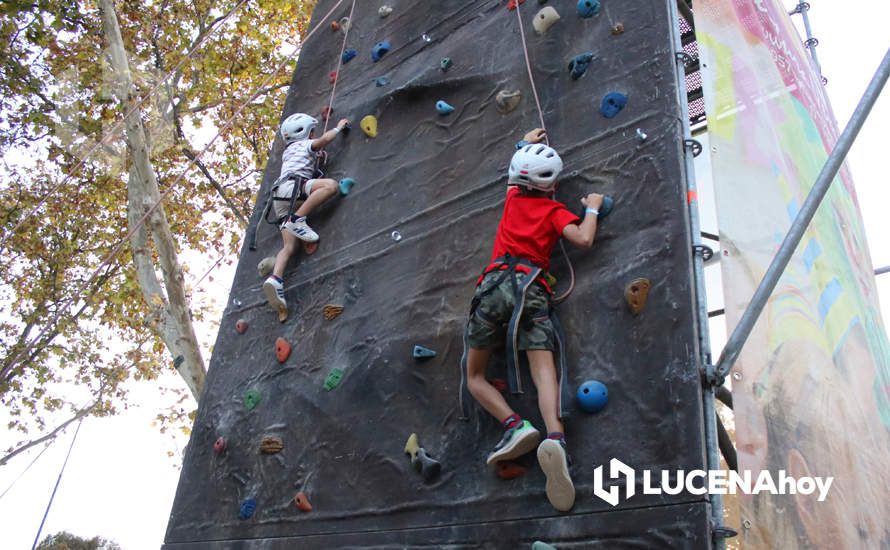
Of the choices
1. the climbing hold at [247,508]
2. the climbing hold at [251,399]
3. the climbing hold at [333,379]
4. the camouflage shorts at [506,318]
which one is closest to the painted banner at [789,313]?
the camouflage shorts at [506,318]

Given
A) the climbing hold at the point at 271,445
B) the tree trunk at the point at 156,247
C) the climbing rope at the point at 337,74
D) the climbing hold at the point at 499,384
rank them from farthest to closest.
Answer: the tree trunk at the point at 156,247
the climbing rope at the point at 337,74
the climbing hold at the point at 271,445
the climbing hold at the point at 499,384

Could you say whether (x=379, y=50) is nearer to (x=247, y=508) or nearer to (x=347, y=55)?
(x=347, y=55)

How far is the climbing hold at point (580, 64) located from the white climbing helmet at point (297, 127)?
2.28 metres

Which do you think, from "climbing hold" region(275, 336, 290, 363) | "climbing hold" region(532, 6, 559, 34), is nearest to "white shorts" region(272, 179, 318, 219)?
"climbing hold" region(275, 336, 290, 363)

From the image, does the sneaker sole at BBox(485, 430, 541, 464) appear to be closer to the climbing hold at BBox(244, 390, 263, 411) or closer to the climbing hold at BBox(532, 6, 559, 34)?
the climbing hold at BBox(244, 390, 263, 411)

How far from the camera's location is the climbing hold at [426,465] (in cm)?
315

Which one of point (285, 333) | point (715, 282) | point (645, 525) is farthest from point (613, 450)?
point (285, 333)

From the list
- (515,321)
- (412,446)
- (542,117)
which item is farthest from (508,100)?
(412,446)

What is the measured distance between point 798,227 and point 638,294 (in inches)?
22.2

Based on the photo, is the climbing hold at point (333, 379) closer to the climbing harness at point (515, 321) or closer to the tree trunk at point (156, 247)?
the climbing harness at point (515, 321)

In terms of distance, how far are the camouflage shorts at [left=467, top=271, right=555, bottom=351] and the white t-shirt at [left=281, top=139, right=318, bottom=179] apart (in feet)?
7.58

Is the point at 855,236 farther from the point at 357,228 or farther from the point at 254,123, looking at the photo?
the point at 254,123

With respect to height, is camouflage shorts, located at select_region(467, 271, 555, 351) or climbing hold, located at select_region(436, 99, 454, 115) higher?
climbing hold, located at select_region(436, 99, 454, 115)

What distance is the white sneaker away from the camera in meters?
4.69
